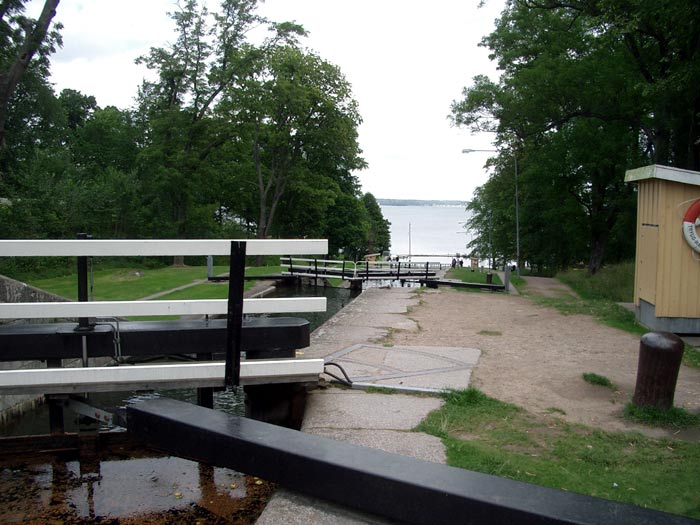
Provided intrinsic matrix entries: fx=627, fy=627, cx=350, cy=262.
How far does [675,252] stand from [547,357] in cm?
396

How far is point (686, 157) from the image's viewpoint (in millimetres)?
23328

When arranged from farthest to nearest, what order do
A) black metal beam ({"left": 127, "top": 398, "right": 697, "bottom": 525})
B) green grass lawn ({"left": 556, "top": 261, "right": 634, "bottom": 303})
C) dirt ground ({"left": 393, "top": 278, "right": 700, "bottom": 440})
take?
1. green grass lawn ({"left": 556, "top": 261, "right": 634, "bottom": 303})
2. dirt ground ({"left": 393, "top": 278, "right": 700, "bottom": 440})
3. black metal beam ({"left": 127, "top": 398, "right": 697, "bottom": 525})

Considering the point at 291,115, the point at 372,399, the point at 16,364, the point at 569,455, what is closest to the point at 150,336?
the point at 372,399

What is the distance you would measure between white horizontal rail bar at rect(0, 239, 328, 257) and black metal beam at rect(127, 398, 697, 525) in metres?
1.34

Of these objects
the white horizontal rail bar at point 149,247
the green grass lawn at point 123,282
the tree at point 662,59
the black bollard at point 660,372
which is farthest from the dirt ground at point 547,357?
the green grass lawn at point 123,282

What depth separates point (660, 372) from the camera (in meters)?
6.51

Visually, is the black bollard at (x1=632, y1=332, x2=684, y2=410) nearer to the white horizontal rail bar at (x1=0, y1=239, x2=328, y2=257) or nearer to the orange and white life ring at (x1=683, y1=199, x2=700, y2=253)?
the white horizontal rail bar at (x1=0, y1=239, x2=328, y2=257)

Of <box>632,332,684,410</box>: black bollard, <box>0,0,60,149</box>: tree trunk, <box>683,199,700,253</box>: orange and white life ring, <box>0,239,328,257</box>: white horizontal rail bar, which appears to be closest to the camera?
<box>0,239,328,257</box>: white horizontal rail bar

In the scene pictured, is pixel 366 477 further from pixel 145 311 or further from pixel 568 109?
pixel 568 109

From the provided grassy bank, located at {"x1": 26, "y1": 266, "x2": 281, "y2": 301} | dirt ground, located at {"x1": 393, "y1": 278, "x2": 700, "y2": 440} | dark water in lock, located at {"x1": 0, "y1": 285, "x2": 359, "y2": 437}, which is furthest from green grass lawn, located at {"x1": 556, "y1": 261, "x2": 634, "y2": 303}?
dark water in lock, located at {"x1": 0, "y1": 285, "x2": 359, "y2": 437}

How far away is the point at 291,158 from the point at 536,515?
130 ft

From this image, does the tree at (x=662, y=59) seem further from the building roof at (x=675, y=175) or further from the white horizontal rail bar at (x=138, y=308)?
the white horizontal rail bar at (x=138, y=308)

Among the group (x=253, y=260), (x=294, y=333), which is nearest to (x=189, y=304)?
(x=294, y=333)

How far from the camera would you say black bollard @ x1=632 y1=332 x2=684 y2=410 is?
650 cm
